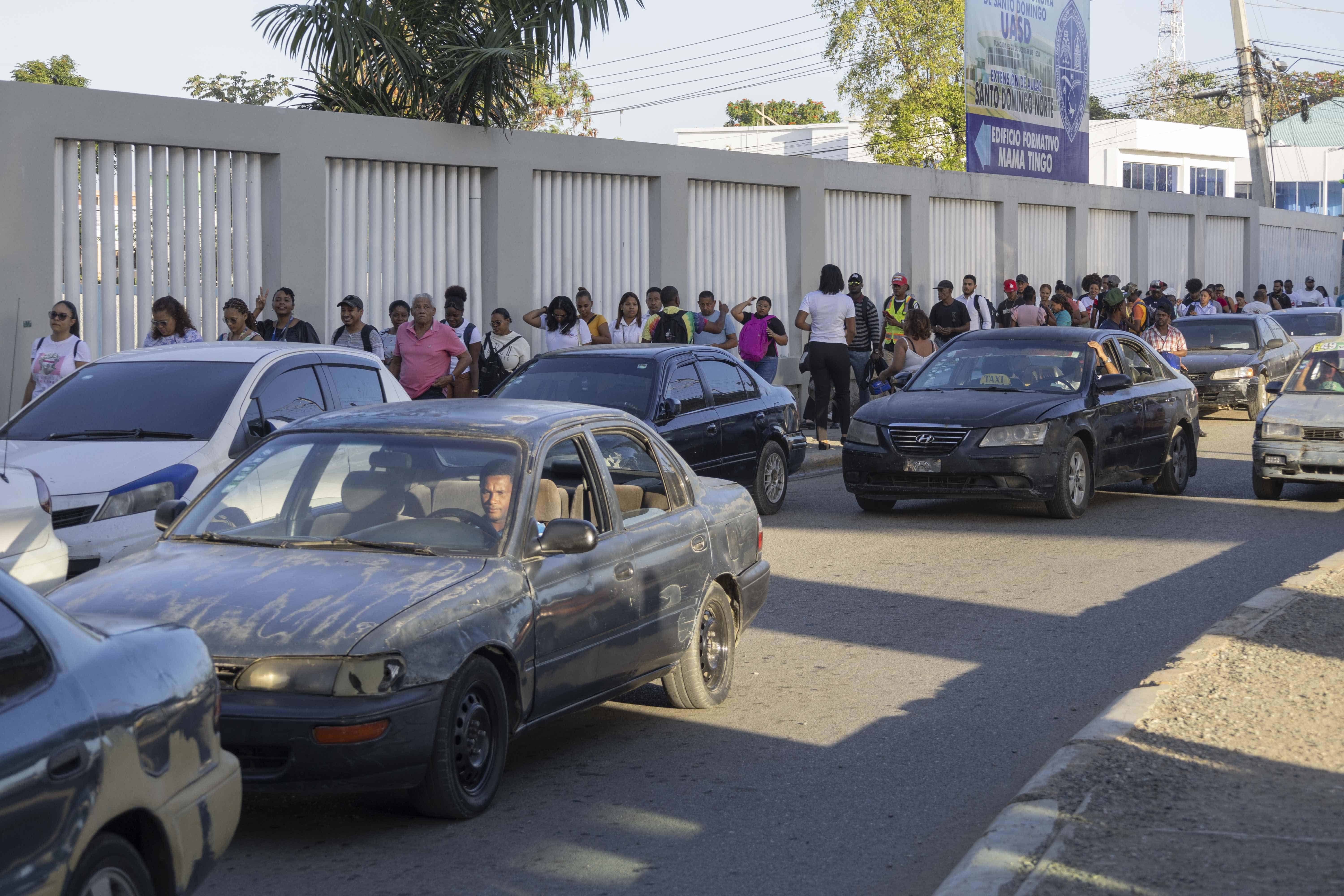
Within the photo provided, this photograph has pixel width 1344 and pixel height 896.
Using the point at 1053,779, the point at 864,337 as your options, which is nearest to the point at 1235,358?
the point at 864,337

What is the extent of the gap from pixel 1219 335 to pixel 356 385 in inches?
694

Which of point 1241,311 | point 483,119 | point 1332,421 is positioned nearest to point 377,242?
point 483,119

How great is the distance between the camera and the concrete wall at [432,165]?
13.5m

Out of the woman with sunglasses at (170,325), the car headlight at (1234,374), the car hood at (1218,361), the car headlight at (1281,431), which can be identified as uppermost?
the woman with sunglasses at (170,325)

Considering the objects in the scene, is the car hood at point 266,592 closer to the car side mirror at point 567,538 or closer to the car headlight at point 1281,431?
the car side mirror at point 567,538

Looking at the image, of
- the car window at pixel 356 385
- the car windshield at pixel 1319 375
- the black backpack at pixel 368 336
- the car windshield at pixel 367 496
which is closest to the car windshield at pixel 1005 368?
the car windshield at pixel 1319 375

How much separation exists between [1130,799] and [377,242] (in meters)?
13.0

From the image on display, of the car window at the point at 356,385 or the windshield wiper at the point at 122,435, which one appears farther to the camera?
the car window at the point at 356,385

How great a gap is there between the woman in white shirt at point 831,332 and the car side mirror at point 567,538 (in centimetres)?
1144

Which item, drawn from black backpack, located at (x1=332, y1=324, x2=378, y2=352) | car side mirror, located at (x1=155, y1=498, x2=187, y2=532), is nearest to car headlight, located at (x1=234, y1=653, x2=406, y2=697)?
car side mirror, located at (x1=155, y1=498, x2=187, y2=532)

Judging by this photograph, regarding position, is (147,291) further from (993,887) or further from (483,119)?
(993,887)

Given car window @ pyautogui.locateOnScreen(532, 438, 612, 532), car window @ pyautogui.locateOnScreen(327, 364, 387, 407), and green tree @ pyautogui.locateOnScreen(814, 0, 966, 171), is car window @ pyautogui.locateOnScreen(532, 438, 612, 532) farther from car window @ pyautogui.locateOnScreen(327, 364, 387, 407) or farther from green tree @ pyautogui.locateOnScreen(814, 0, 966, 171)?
green tree @ pyautogui.locateOnScreen(814, 0, 966, 171)

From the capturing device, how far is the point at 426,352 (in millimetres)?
13844

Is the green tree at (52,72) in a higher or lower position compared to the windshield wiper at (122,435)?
higher
